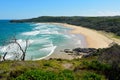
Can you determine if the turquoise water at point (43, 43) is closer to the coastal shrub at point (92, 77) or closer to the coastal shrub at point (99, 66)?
the coastal shrub at point (99, 66)

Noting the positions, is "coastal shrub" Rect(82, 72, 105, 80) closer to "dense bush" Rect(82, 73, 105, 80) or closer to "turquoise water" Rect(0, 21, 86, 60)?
"dense bush" Rect(82, 73, 105, 80)

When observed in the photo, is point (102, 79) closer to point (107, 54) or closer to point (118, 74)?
point (118, 74)

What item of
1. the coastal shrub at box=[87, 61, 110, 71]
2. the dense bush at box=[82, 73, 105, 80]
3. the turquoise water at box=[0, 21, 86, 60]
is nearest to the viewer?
the dense bush at box=[82, 73, 105, 80]

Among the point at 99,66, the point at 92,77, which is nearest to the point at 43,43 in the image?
the point at 99,66

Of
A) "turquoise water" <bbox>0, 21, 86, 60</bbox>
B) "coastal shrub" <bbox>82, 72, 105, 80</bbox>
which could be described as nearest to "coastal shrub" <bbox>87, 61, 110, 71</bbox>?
"coastal shrub" <bbox>82, 72, 105, 80</bbox>

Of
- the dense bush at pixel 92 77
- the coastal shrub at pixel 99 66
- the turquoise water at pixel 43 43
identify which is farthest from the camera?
the turquoise water at pixel 43 43

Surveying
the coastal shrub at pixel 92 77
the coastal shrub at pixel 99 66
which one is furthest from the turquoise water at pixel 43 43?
the coastal shrub at pixel 92 77

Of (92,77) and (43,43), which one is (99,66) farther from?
(43,43)

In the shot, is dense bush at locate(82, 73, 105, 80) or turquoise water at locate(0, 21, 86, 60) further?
turquoise water at locate(0, 21, 86, 60)

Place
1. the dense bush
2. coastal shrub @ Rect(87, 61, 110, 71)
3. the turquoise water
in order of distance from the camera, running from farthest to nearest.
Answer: the turquoise water
coastal shrub @ Rect(87, 61, 110, 71)
the dense bush

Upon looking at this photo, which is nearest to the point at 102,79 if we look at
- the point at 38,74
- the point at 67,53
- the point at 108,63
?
the point at 38,74

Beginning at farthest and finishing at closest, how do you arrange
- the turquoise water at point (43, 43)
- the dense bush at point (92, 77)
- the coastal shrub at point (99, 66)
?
the turquoise water at point (43, 43)
the coastal shrub at point (99, 66)
the dense bush at point (92, 77)
